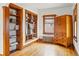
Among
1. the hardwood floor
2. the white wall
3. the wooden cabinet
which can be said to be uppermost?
the white wall

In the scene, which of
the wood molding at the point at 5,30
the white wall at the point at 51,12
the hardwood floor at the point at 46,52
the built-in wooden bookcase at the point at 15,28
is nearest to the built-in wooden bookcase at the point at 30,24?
the white wall at the point at 51,12

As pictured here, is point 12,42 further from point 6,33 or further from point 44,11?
point 44,11

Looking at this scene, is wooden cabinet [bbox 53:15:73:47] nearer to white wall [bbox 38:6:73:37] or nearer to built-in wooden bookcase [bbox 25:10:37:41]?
white wall [bbox 38:6:73:37]

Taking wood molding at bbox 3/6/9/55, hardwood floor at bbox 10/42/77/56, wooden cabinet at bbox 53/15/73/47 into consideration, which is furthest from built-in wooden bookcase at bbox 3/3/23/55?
wooden cabinet at bbox 53/15/73/47

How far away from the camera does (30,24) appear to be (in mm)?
6777

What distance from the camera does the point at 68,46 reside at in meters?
5.97

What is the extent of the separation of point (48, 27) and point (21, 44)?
2927mm

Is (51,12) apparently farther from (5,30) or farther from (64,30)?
(5,30)

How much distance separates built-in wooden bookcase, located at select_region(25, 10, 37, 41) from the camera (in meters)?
6.34

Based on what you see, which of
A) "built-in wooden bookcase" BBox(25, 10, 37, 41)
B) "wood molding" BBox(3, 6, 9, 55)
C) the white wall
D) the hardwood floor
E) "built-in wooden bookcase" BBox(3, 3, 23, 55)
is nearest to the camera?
"wood molding" BBox(3, 6, 9, 55)

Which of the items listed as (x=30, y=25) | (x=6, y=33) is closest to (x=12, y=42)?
(x=6, y=33)

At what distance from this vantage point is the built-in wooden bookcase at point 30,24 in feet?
20.8

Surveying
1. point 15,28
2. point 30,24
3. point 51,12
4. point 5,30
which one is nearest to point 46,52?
point 15,28

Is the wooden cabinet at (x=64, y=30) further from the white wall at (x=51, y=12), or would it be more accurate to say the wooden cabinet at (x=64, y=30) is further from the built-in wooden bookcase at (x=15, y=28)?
the built-in wooden bookcase at (x=15, y=28)
